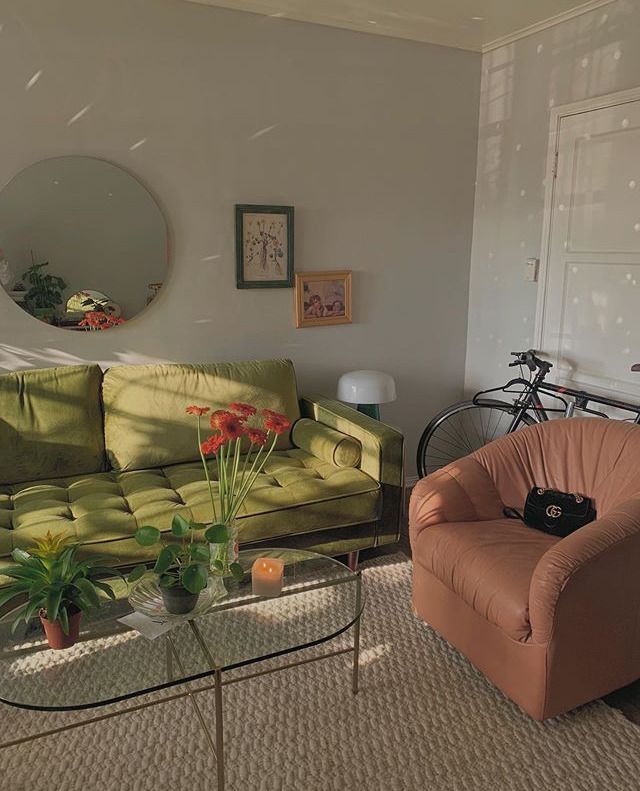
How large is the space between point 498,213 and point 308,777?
124 inches

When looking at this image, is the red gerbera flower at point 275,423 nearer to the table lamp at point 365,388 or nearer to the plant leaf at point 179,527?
the plant leaf at point 179,527

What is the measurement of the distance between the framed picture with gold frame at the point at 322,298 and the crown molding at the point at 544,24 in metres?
1.51

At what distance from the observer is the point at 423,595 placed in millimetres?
2719

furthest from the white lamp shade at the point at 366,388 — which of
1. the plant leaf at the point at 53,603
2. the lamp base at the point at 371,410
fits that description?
the plant leaf at the point at 53,603

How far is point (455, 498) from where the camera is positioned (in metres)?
2.72

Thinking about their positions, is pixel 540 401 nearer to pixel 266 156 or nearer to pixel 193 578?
pixel 266 156

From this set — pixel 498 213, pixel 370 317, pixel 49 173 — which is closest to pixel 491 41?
pixel 498 213

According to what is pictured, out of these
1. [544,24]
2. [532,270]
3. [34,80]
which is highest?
[544,24]

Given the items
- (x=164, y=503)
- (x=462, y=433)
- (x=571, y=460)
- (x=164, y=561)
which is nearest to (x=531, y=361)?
(x=462, y=433)

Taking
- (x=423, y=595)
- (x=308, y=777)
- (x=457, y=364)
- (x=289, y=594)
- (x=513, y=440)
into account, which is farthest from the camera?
(x=457, y=364)

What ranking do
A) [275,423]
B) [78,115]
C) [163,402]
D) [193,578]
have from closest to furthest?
1. [193,578]
2. [275,423]
3. [78,115]
4. [163,402]

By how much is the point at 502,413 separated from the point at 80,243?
2471mm

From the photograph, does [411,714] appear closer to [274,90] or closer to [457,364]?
[457,364]

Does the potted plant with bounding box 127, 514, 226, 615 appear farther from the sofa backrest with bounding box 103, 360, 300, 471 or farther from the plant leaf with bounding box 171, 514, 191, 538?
the sofa backrest with bounding box 103, 360, 300, 471
